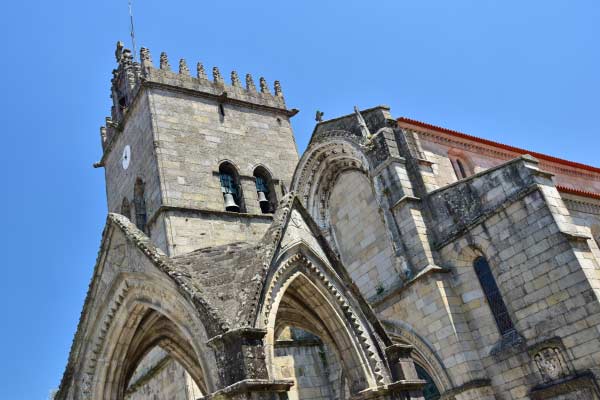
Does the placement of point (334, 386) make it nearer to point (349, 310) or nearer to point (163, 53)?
point (349, 310)

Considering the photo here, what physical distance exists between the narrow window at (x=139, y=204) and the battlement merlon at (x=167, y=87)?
10.5 feet

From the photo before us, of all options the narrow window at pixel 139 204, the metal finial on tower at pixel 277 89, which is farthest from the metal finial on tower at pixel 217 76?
the narrow window at pixel 139 204

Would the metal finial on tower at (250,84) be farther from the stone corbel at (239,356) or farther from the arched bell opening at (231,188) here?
the stone corbel at (239,356)

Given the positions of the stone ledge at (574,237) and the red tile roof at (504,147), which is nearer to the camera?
the stone ledge at (574,237)

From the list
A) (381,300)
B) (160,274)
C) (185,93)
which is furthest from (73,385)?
(185,93)

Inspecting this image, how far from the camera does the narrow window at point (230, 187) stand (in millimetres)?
18188

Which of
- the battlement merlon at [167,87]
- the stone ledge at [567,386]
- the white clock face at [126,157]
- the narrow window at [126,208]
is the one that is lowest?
the stone ledge at [567,386]

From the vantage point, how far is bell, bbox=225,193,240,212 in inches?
Result: 710

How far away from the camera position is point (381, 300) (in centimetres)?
1326

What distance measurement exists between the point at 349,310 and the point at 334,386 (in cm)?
755

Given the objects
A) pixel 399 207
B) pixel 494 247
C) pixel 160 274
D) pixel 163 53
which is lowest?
pixel 160 274

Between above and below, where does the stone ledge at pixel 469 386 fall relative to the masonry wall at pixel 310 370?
below

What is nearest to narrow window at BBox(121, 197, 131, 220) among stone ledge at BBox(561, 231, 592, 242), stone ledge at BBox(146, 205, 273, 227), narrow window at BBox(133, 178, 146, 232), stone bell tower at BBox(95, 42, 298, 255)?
stone bell tower at BBox(95, 42, 298, 255)

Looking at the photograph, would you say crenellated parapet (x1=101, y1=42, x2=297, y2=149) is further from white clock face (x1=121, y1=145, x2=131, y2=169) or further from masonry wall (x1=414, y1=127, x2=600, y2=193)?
masonry wall (x1=414, y1=127, x2=600, y2=193)
